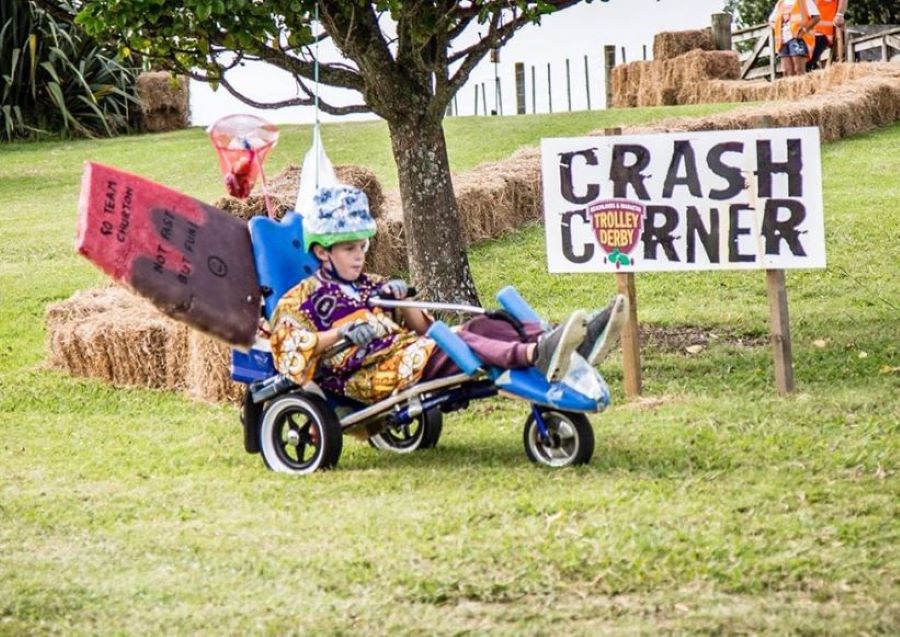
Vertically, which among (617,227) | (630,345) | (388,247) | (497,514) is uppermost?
(617,227)

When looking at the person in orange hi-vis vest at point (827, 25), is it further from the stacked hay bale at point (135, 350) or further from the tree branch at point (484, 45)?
the stacked hay bale at point (135, 350)

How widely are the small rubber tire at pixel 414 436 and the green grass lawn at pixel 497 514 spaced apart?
0.25 feet

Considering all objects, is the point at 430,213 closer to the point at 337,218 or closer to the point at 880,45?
the point at 337,218

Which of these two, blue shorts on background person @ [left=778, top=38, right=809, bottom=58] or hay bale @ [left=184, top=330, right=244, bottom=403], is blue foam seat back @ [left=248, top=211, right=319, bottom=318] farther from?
blue shorts on background person @ [left=778, top=38, right=809, bottom=58]

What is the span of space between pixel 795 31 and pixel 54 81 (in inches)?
470

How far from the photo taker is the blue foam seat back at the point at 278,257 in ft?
26.9

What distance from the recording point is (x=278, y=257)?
8.24 metres

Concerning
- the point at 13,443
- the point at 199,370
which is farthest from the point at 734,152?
the point at 13,443

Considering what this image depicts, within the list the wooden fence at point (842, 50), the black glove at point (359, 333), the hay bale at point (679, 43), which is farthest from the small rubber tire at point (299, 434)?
the hay bale at point (679, 43)

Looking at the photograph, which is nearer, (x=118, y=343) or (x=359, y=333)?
(x=359, y=333)

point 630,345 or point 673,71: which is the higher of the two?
point 673,71

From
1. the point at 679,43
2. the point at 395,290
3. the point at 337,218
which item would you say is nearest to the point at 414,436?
the point at 395,290

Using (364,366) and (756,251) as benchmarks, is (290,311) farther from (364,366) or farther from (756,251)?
(756,251)

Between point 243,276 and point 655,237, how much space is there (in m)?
2.31
